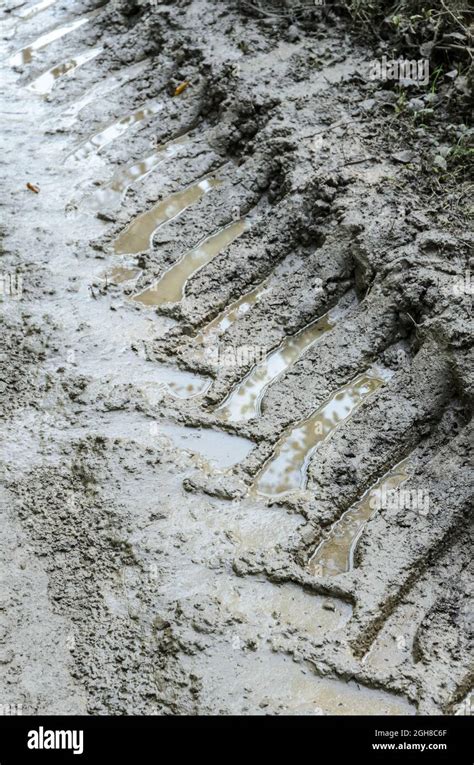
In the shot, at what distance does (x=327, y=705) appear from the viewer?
3.83 metres

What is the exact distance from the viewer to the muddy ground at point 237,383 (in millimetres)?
4016

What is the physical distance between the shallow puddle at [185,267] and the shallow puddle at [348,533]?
1946 millimetres

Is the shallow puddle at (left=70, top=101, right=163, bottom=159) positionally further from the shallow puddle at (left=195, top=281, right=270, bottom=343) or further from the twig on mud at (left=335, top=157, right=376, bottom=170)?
the shallow puddle at (left=195, top=281, right=270, bottom=343)

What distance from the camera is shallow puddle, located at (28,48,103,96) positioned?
768 cm

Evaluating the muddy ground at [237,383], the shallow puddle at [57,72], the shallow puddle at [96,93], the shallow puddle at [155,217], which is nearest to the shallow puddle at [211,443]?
the muddy ground at [237,383]

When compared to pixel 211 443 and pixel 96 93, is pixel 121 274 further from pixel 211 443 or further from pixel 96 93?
pixel 96 93

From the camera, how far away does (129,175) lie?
6.68m

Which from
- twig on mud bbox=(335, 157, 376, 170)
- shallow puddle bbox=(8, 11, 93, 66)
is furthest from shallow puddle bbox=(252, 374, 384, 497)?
shallow puddle bbox=(8, 11, 93, 66)

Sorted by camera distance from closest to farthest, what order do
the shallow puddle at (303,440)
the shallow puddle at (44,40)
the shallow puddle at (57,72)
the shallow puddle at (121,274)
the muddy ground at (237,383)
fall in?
the muddy ground at (237,383) < the shallow puddle at (303,440) < the shallow puddle at (121,274) < the shallow puddle at (57,72) < the shallow puddle at (44,40)

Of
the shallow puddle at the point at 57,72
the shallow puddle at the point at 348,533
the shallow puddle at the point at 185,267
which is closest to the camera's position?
the shallow puddle at the point at 348,533

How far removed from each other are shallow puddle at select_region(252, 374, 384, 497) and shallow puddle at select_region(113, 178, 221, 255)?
196 cm

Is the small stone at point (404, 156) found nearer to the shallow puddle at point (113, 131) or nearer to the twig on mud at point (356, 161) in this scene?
the twig on mud at point (356, 161)

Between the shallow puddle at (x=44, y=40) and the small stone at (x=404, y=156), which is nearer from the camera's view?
the small stone at (x=404, y=156)
